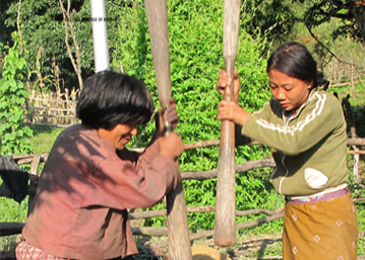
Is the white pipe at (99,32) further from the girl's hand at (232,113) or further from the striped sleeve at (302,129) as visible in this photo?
the striped sleeve at (302,129)

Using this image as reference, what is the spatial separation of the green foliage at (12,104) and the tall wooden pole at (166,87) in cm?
544

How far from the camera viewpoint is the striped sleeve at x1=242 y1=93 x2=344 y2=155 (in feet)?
6.50

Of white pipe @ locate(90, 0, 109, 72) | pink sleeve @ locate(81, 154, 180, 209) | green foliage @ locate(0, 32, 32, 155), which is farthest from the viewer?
green foliage @ locate(0, 32, 32, 155)

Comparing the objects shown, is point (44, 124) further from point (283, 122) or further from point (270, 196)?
point (283, 122)

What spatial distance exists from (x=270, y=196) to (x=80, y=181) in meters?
4.29

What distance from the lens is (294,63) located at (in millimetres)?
2057

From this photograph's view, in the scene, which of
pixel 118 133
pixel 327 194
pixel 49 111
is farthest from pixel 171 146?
pixel 49 111

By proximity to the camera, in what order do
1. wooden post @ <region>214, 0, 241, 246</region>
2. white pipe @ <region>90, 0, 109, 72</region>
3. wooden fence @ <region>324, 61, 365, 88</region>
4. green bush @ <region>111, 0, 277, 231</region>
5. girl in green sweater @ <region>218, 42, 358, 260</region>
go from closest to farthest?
wooden post @ <region>214, 0, 241, 246</region>
girl in green sweater @ <region>218, 42, 358, 260</region>
white pipe @ <region>90, 0, 109, 72</region>
green bush @ <region>111, 0, 277, 231</region>
wooden fence @ <region>324, 61, 365, 88</region>

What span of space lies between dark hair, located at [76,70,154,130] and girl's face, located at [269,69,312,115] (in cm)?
68

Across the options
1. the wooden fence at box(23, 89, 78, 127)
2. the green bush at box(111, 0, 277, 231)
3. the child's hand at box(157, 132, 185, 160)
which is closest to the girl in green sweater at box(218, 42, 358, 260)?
the child's hand at box(157, 132, 185, 160)

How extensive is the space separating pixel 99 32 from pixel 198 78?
1.92m

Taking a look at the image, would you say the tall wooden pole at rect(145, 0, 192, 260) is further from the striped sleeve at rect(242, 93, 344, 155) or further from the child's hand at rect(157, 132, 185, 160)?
the striped sleeve at rect(242, 93, 344, 155)

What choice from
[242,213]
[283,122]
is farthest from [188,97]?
[283,122]

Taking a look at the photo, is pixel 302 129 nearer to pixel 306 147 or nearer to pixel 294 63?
pixel 306 147
